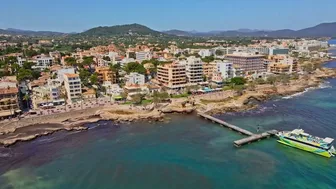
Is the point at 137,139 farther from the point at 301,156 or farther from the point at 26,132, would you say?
the point at 301,156

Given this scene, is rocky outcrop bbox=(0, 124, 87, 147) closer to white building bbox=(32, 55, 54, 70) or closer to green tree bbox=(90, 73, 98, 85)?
green tree bbox=(90, 73, 98, 85)

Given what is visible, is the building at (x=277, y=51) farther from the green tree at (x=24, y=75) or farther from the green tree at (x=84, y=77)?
the green tree at (x=24, y=75)

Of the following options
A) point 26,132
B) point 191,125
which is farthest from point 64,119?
point 191,125

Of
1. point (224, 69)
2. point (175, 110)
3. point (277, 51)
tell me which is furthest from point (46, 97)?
point (277, 51)

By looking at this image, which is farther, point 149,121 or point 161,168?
point 149,121

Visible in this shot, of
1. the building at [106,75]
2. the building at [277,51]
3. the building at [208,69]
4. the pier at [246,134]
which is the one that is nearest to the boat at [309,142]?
the pier at [246,134]
